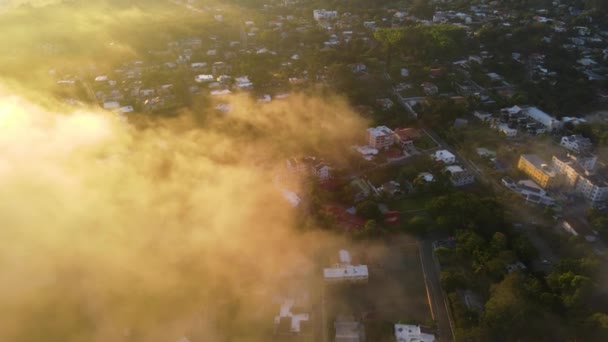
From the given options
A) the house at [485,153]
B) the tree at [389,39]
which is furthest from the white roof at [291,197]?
the tree at [389,39]

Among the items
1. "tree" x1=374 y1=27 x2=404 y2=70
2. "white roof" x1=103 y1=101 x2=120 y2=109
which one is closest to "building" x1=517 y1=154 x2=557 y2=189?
A: "tree" x1=374 y1=27 x2=404 y2=70

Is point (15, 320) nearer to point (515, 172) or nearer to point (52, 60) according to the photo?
point (515, 172)

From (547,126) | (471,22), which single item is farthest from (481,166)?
(471,22)

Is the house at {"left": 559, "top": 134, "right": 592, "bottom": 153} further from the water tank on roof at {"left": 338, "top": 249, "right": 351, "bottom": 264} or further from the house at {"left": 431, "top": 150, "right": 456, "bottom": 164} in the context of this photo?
the water tank on roof at {"left": 338, "top": 249, "right": 351, "bottom": 264}

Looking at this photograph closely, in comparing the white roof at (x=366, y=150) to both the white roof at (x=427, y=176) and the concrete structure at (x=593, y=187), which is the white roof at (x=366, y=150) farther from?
the concrete structure at (x=593, y=187)

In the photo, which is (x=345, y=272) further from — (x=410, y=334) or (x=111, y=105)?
(x=111, y=105)

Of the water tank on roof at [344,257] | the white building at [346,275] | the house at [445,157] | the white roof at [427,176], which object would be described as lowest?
the house at [445,157]
